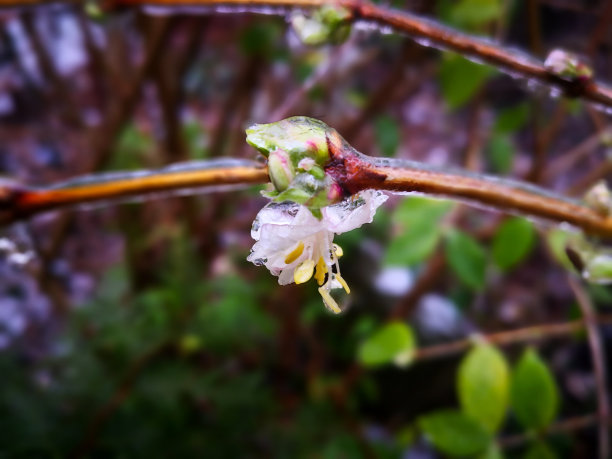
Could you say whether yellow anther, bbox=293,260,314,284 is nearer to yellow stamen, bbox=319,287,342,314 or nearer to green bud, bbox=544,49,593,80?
yellow stamen, bbox=319,287,342,314

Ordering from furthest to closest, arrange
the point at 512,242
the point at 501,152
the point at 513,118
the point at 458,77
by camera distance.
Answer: the point at 501,152 < the point at 513,118 < the point at 458,77 < the point at 512,242

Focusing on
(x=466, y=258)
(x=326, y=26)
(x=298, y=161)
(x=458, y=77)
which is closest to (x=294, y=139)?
(x=298, y=161)

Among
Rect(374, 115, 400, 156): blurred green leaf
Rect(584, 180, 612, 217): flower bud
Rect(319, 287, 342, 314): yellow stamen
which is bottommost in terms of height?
Rect(584, 180, 612, 217): flower bud

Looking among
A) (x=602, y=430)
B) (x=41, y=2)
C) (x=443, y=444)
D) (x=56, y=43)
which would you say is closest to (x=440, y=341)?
(x=602, y=430)

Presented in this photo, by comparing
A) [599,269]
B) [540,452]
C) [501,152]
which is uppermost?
[501,152]

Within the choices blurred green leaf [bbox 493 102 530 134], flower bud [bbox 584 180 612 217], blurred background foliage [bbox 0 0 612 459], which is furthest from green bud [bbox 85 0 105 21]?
blurred green leaf [bbox 493 102 530 134]

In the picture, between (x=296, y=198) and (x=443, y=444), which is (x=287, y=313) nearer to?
(x=443, y=444)

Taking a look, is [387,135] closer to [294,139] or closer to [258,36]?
[258,36]
